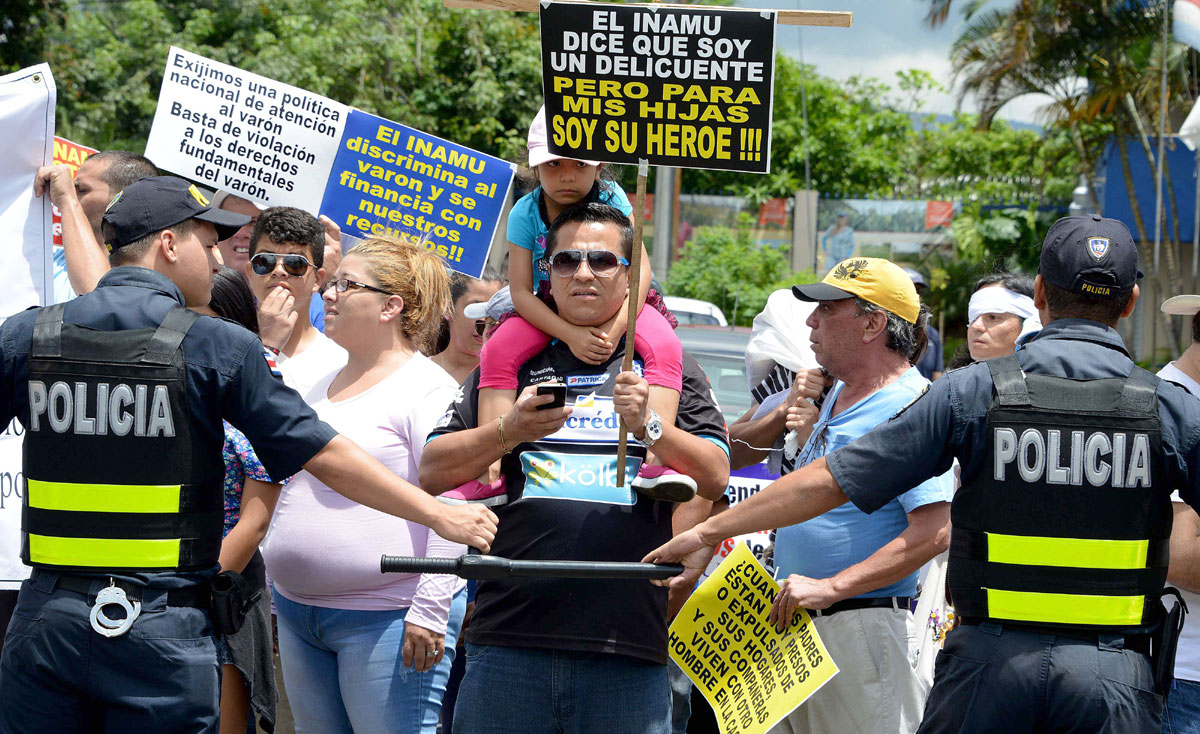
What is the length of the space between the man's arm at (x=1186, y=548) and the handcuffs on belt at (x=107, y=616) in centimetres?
282

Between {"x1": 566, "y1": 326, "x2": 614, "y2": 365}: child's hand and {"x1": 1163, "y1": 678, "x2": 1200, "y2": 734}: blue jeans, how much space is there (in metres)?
1.93

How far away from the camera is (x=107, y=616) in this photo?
10.2 ft

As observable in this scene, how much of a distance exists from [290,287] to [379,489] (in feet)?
5.97

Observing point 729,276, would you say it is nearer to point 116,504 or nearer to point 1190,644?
point 1190,644

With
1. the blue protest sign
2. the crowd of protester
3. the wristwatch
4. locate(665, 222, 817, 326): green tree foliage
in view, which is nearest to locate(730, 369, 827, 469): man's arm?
the crowd of protester

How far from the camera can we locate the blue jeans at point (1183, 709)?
3.50m

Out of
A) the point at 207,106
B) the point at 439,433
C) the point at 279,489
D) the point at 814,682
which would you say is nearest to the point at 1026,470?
the point at 814,682

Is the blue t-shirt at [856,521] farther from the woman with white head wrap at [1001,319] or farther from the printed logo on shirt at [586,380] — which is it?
the woman with white head wrap at [1001,319]

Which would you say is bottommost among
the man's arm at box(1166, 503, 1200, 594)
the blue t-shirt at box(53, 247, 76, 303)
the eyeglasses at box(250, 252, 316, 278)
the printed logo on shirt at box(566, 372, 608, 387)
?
the man's arm at box(1166, 503, 1200, 594)

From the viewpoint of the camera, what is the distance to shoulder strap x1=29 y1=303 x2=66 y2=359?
3.13m

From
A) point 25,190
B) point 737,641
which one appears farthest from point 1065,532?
point 25,190

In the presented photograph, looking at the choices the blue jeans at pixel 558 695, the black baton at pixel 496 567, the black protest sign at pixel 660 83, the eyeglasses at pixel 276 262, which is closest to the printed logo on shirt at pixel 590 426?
the black baton at pixel 496 567

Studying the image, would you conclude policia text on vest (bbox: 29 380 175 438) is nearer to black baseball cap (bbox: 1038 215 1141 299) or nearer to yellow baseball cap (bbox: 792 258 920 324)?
yellow baseball cap (bbox: 792 258 920 324)

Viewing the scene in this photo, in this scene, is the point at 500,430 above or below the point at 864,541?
above
